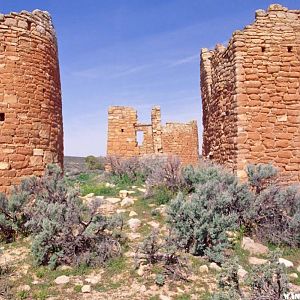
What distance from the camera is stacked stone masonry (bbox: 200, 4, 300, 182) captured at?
25.5 ft

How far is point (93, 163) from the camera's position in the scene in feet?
125

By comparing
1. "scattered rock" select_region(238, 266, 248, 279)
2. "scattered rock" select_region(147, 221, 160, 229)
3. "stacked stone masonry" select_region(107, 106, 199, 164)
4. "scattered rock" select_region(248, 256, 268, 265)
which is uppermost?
"stacked stone masonry" select_region(107, 106, 199, 164)

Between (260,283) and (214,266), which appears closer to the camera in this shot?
(260,283)

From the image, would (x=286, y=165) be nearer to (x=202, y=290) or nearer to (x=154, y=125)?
(x=202, y=290)

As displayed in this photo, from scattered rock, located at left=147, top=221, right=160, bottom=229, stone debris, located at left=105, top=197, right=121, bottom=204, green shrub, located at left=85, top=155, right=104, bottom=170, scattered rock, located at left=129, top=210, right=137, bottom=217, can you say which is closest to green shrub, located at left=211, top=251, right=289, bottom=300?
scattered rock, located at left=147, top=221, right=160, bottom=229

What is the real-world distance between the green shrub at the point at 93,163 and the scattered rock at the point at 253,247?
30022 mm

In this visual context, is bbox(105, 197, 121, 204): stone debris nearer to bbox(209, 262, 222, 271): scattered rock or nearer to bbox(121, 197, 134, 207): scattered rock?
bbox(121, 197, 134, 207): scattered rock

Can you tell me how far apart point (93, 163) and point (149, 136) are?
20.8 meters

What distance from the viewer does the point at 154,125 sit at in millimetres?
18109

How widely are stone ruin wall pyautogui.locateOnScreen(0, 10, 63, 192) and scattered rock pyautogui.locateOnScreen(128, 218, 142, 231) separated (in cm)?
215

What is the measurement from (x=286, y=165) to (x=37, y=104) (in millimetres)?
5250

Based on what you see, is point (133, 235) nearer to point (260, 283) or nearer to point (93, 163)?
point (260, 283)

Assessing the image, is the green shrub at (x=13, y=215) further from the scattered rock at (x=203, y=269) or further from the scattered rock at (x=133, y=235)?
the scattered rock at (x=203, y=269)

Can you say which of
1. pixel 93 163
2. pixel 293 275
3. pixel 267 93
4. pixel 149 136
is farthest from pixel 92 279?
pixel 93 163
